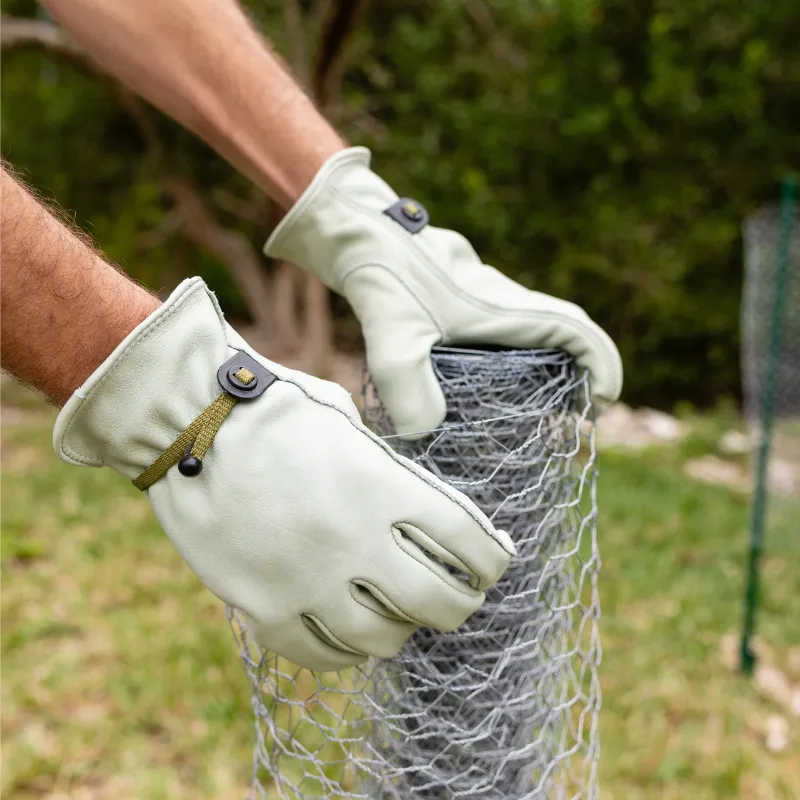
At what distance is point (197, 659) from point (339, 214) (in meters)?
1.66

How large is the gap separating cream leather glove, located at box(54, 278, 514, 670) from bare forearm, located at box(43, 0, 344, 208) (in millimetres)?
417

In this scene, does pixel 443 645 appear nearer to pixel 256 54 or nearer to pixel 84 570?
pixel 256 54

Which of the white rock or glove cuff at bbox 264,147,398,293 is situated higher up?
glove cuff at bbox 264,147,398,293

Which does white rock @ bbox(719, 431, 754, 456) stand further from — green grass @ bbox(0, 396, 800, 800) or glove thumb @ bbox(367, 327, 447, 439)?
glove thumb @ bbox(367, 327, 447, 439)

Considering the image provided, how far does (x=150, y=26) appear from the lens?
1304 mm

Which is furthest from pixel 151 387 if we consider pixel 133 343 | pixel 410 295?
pixel 410 295

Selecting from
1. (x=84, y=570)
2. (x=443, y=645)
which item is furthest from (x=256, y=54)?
(x=84, y=570)

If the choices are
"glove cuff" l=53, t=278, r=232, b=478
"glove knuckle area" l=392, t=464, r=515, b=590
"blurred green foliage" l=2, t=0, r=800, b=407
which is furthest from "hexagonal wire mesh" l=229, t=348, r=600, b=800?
"blurred green foliage" l=2, t=0, r=800, b=407

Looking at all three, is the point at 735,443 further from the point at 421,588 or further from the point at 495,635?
the point at 421,588

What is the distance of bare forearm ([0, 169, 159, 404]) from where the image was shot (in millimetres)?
901

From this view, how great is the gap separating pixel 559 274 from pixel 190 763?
4225 millimetres

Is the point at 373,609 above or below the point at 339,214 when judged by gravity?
below

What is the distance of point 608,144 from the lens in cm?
549

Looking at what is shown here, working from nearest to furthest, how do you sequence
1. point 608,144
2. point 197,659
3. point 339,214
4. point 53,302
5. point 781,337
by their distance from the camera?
point 53,302
point 339,214
point 197,659
point 781,337
point 608,144
